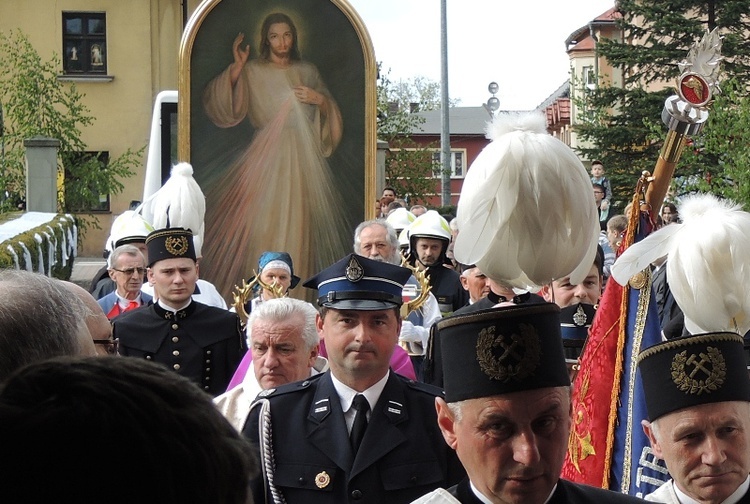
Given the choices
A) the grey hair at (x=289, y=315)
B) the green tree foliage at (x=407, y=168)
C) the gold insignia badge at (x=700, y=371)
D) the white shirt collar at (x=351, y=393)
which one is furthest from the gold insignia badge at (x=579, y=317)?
the green tree foliage at (x=407, y=168)

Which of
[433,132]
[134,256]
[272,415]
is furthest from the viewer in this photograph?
[433,132]

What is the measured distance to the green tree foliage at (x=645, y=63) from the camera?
2930 cm

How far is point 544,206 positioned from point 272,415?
55.0 inches

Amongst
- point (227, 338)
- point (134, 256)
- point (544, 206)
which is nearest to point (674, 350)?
point (544, 206)

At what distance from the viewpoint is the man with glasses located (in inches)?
336

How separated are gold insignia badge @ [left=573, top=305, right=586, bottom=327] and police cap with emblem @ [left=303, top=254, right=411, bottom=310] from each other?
108 centimetres

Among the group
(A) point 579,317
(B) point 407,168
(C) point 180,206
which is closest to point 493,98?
(B) point 407,168

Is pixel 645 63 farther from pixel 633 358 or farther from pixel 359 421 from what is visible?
pixel 359 421

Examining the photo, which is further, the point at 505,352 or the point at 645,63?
the point at 645,63

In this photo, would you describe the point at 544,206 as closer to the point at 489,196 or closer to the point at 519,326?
the point at 489,196

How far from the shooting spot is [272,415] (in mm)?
4340

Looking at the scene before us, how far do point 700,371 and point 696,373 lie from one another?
0.6 inches

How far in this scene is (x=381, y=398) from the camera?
4.48 metres

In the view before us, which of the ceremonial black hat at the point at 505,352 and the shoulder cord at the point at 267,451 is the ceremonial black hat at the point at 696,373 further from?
the shoulder cord at the point at 267,451
